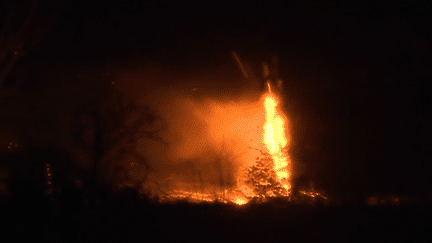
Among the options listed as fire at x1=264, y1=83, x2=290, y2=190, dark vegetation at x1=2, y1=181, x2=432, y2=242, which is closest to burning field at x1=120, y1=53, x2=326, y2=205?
fire at x1=264, y1=83, x2=290, y2=190

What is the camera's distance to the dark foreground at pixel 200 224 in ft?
28.9

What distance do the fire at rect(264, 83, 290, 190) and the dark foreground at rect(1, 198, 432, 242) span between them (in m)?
3.15

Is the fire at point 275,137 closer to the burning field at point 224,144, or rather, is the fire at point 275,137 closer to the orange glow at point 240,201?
the burning field at point 224,144

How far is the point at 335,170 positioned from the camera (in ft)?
45.1

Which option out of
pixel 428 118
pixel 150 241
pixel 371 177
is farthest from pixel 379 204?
pixel 150 241

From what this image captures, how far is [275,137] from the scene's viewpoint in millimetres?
14227

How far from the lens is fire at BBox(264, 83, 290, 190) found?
1362 centimetres

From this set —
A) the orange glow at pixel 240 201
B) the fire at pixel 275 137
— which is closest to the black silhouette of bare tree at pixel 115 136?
the orange glow at pixel 240 201

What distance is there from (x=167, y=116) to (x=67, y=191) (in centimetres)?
493

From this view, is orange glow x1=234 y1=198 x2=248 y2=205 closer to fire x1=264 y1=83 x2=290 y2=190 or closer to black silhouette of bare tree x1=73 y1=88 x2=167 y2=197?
fire x1=264 y1=83 x2=290 y2=190

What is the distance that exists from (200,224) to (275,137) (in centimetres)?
557

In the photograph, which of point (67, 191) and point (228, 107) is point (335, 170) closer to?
point (228, 107)

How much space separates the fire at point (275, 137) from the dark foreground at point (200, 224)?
3147mm

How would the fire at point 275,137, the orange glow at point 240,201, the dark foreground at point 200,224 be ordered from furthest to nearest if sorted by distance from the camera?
1. the fire at point 275,137
2. the orange glow at point 240,201
3. the dark foreground at point 200,224
